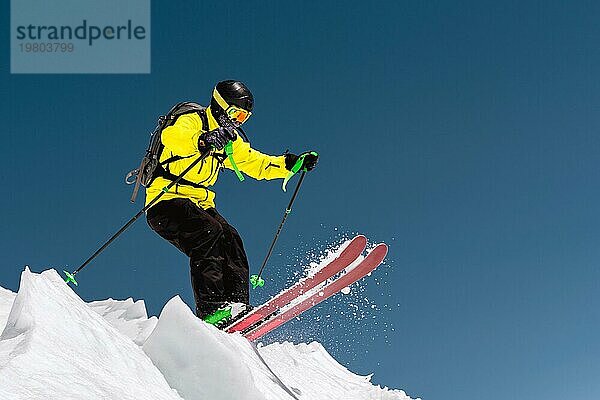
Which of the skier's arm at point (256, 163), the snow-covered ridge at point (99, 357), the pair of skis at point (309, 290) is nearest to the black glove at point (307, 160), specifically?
the skier's arm at point (256, 163)

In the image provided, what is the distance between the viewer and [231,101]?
7070mm

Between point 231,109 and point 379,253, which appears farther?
point 379,253

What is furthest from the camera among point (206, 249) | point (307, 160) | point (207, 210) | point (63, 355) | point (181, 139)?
point (307, 160)

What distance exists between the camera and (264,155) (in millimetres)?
8008

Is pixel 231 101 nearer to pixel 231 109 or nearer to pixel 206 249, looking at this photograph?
pixel 231 109

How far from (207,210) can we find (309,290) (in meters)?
1.57

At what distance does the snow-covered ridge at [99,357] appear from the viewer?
2.39 metres

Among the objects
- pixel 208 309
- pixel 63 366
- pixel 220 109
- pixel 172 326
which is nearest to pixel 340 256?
pixel 208 309

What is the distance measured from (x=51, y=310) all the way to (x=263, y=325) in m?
3.50

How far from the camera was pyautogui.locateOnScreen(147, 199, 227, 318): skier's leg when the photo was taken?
21.0ft

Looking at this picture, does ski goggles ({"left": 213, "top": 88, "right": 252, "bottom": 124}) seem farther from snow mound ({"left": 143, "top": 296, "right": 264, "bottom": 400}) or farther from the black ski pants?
snow mound ({"left": 143, "top": 296, "right": 264, "bottom": 400})

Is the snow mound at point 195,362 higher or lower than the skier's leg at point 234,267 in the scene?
lower

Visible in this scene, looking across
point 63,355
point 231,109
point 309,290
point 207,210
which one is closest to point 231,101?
point 231,109

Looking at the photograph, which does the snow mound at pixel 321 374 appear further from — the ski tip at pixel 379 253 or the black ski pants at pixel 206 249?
the ski tip at pixel 379 253
